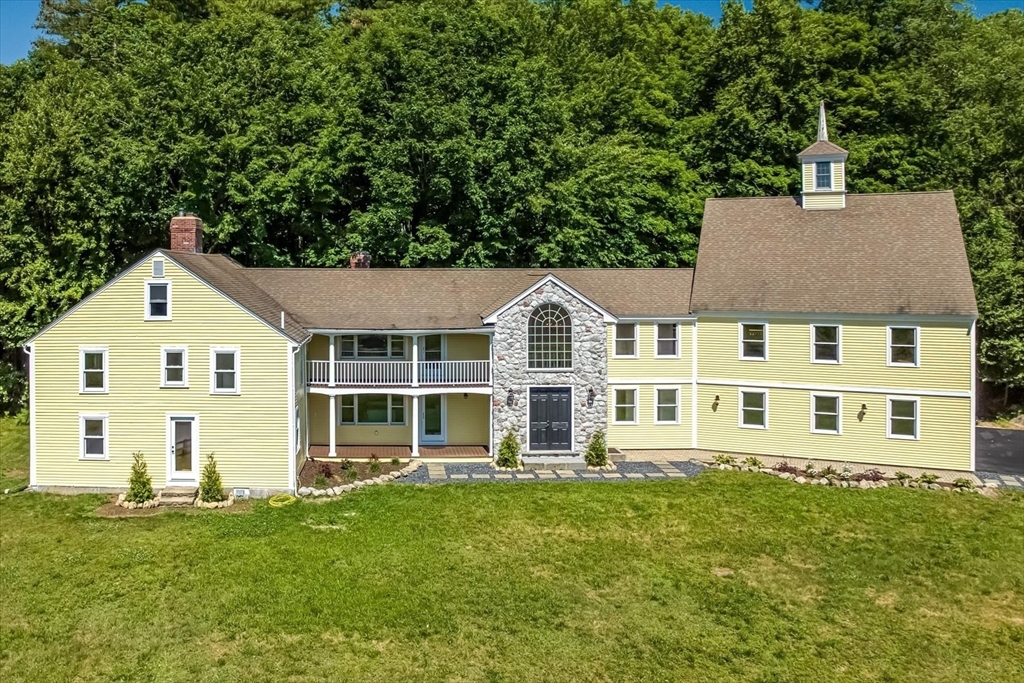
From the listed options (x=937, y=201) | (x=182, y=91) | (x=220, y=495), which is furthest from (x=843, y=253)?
(x=182, y=91)

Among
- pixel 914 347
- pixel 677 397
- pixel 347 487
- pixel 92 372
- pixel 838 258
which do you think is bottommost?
pixel 347 487

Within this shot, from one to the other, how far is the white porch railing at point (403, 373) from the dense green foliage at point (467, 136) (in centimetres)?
826

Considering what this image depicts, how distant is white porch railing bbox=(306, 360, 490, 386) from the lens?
21938 mm

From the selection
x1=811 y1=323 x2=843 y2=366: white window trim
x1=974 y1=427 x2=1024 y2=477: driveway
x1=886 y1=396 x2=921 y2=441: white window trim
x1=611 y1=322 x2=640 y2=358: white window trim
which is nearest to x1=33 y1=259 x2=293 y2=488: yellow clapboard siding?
x1=611 y1=322 x2=640 y2=358: white window trim

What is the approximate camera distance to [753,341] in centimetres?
2270

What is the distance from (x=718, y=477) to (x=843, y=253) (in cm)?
884

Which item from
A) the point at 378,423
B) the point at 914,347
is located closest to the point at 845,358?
the point at 914,347

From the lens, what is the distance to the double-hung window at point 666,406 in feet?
77.0

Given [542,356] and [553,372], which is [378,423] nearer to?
[542,356]

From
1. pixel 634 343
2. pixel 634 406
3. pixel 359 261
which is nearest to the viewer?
pixel 634 343

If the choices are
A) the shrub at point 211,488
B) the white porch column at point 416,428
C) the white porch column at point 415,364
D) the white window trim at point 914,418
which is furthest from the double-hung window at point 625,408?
Answer: the shrub at point 211,488

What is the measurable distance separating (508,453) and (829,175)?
15.0m

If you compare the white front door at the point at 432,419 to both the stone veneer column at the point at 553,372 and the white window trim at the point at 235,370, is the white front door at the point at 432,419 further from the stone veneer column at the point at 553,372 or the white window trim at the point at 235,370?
the white window trim at the point at 235,370

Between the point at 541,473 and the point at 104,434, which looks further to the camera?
the point at 541,473
